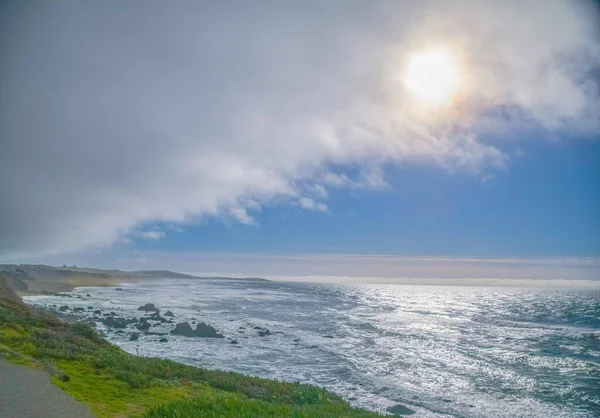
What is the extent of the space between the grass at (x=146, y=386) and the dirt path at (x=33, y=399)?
39 cm

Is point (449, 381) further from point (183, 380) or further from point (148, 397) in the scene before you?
point (148, 397)

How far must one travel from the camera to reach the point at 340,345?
3903 centimetres

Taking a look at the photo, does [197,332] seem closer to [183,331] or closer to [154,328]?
[183,331]

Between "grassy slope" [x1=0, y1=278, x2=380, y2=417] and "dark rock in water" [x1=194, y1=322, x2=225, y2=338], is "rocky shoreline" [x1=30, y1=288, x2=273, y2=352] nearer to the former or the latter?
"dark rock in water" [x1=194, y1=322, x2=225, y2=338]

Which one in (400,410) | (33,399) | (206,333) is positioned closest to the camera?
(33,399)

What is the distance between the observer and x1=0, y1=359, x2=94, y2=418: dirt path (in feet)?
29.9

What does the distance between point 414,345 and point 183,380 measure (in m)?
30.8

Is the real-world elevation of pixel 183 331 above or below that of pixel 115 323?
above

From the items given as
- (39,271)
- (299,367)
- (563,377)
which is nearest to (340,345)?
(299,367)

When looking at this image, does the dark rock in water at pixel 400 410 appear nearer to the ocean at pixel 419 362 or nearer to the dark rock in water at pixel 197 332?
the ocean at pixel 419 362

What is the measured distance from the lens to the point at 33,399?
32.6 feet

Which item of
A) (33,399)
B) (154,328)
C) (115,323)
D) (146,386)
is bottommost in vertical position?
(154,328)

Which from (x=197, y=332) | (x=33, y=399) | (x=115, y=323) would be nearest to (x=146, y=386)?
(x=33, y=399)

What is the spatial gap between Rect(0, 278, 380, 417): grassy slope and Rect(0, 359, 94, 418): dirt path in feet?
1.38
